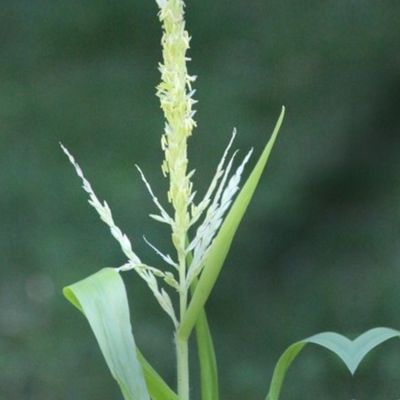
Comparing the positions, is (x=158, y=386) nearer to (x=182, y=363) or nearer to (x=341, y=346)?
(x=182, y=363)

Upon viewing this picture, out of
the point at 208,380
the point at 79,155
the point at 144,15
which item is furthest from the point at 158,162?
the point at 208,380

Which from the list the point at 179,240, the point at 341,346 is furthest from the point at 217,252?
the point at 341,346

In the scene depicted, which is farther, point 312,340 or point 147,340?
point 147,340

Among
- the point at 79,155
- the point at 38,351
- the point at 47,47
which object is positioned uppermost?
the point at 47,47

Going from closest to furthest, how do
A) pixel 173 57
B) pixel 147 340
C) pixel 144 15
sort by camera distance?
pixel 173 57 → pixel 147 340 → pixel 144 15

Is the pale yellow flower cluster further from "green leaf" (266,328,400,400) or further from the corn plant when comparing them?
"green leaf" (266,328,400,400)

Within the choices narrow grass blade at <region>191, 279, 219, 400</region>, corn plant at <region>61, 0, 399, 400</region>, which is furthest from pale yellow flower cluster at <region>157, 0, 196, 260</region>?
narrow grass blade at <region>191, 279, 219, 400</region>

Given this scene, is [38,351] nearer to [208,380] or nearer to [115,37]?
[115,37]

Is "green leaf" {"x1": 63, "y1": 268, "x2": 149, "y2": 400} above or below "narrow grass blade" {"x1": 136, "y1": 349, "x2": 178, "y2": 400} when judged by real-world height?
above
